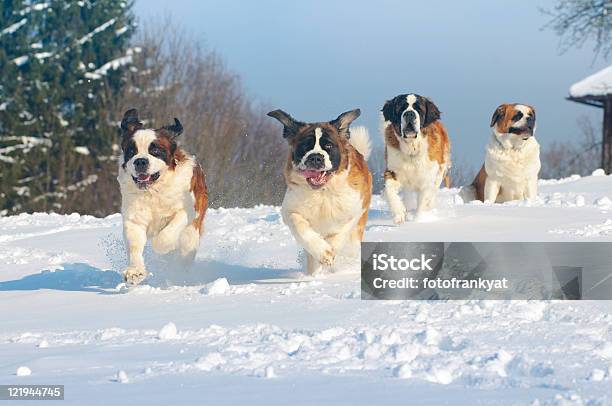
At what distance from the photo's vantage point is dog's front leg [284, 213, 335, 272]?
274 inches

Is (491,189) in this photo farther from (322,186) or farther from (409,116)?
(322,186)

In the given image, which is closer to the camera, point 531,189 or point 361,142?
point 361,142

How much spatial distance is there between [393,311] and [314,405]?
2.08 m

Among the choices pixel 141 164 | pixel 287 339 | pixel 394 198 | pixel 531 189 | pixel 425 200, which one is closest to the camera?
pixel 287 339

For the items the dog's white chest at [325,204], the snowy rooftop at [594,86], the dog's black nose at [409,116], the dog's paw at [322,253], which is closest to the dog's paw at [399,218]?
the dog's black nose at [409,116]

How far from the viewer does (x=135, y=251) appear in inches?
286

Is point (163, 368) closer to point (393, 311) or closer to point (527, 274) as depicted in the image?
point (393, 311)

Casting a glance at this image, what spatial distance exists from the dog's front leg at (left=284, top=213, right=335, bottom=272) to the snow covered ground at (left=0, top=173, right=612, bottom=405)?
19 cm

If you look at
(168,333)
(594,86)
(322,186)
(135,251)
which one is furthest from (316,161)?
(594,86)

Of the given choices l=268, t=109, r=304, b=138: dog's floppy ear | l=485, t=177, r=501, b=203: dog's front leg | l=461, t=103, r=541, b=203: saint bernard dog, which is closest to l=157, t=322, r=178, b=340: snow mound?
l=268, t=109, r=304, b=138: dog's floppy ear

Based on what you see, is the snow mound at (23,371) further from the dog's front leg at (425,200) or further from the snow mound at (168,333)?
the dog's front leg at (425,200)

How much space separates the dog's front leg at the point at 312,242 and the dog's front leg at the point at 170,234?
99 centimetres

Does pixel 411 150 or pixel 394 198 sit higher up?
pixel 411 150

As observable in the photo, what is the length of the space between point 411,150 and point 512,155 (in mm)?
2481
